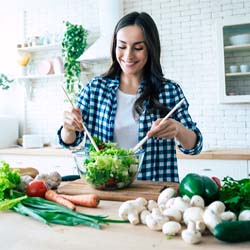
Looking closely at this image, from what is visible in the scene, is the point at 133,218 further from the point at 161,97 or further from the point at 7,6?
the point at 7,6

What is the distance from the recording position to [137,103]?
1.64 meters

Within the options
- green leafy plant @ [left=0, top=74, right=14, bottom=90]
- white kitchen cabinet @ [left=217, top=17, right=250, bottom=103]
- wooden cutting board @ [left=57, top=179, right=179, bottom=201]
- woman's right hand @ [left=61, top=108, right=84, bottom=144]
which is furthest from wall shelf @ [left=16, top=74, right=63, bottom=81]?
wooden cutting board @ [left=57, top=179, right=179, bottom=201]

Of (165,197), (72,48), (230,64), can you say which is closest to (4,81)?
(72,48)

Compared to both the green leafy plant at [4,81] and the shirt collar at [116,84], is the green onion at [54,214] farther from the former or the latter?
the green leafy plant at [4,81]

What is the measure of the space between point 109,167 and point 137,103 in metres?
0.51

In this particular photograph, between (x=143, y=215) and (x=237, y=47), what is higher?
(x=237, y=47)

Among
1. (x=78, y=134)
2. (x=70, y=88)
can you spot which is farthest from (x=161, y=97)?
(x=70, y=88)

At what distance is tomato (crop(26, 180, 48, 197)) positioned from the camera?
1.18 meters

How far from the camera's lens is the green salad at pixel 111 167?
3.99ft

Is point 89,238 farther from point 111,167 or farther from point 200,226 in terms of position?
point 111,167

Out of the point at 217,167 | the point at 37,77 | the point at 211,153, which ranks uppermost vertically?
the point at 37,77

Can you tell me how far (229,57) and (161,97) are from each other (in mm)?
1864

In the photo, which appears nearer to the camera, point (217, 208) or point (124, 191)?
point (217, 208)

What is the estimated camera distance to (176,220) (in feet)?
2.89
